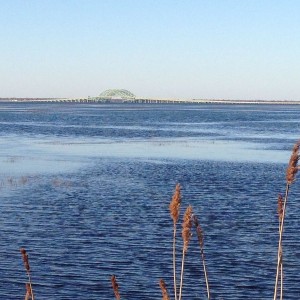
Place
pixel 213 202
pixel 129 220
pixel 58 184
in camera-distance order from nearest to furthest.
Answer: pixel 129 220
pixel 213 202
pixel 58 184

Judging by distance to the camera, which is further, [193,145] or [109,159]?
[193,145]

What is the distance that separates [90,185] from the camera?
1421 inches

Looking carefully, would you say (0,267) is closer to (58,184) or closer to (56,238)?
(56,238)

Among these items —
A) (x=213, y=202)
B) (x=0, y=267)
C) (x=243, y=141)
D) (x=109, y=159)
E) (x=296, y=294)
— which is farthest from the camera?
(x=243, y=141)

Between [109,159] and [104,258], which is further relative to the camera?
[109,159]

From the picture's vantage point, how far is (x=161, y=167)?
45000mm

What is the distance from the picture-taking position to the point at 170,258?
20.5 m

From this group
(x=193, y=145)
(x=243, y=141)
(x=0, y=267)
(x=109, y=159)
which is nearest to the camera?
(x=0, y=267)

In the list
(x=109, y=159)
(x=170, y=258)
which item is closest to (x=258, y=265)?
(x=170, y=258)

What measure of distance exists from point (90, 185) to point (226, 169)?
10532mm

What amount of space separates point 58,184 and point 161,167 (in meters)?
10.5

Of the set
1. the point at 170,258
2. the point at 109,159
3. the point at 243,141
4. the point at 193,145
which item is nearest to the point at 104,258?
the point at 170,258

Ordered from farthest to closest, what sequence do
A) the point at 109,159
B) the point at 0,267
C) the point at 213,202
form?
the point at 109,159 < the point at 213,202 < the point at 0,267

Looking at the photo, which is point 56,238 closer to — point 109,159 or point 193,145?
point 109,159
